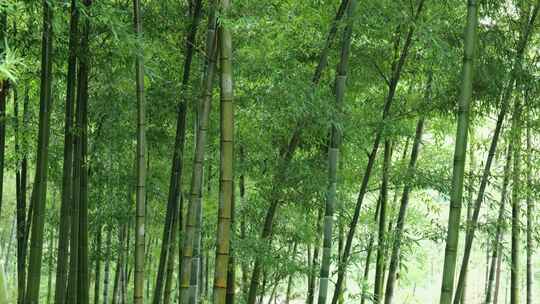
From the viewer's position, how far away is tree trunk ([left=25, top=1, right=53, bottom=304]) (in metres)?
4.08

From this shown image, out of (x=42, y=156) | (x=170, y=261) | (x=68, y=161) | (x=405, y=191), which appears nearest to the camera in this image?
(x=42, y=156)

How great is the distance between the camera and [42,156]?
4.16m

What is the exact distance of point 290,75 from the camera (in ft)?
16.7

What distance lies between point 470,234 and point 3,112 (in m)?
4.17

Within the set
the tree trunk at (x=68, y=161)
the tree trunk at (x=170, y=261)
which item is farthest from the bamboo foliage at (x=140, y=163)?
the tree trunk at (x=170, y=261)

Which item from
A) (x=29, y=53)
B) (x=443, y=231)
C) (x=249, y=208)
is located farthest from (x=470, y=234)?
(x=29, y=53)

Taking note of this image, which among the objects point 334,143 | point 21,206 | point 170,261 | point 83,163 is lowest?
point 170,261

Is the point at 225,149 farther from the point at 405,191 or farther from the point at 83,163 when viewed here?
the point at 405,191

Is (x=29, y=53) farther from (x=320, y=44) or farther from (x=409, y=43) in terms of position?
(x=409, y=43)

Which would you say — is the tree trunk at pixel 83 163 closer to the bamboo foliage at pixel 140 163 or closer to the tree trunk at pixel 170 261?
the bamboo foliage at pixel 140 163

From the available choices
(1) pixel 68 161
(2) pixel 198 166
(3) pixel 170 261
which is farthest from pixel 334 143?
(3) pixel 170 261

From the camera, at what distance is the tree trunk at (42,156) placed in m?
4.08

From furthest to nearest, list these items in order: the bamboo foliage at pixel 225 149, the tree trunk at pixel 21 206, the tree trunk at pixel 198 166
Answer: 1. the tree trunk at pixel 21 206
2. the tree trunk at pixel 198 166
3. the bamboo foliage at pixel 225 149

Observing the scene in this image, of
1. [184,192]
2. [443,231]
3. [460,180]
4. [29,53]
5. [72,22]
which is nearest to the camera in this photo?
[460,180]
